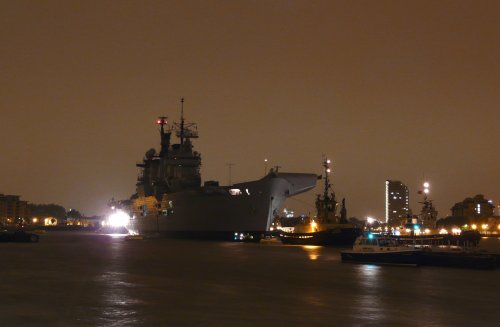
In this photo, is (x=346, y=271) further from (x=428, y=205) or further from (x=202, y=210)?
(x=202, y=210)

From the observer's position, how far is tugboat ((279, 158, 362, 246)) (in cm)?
7600

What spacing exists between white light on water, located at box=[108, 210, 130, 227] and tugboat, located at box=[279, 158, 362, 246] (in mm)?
48817

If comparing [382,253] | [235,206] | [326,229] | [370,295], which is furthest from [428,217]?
[370,295]

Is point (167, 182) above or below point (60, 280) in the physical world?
above

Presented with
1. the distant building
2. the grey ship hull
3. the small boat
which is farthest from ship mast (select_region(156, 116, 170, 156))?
the small boat

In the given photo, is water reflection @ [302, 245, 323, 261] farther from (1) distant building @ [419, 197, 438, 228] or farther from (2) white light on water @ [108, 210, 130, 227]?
(2) white light on water @ [108, 210, 130, 227]

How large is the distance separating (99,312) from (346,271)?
2005cm

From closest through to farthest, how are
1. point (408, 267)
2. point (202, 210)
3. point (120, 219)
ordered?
point (408, 267)
point (202, 210)
point (120, 219)

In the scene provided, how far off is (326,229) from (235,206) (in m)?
12.1

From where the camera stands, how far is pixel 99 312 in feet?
64.5

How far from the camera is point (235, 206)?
8062 cm

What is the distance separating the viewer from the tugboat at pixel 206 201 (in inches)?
3162

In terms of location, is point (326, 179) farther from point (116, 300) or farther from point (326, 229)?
point (116, 300)

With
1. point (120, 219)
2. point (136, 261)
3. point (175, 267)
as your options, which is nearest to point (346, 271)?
point (175, 267)
